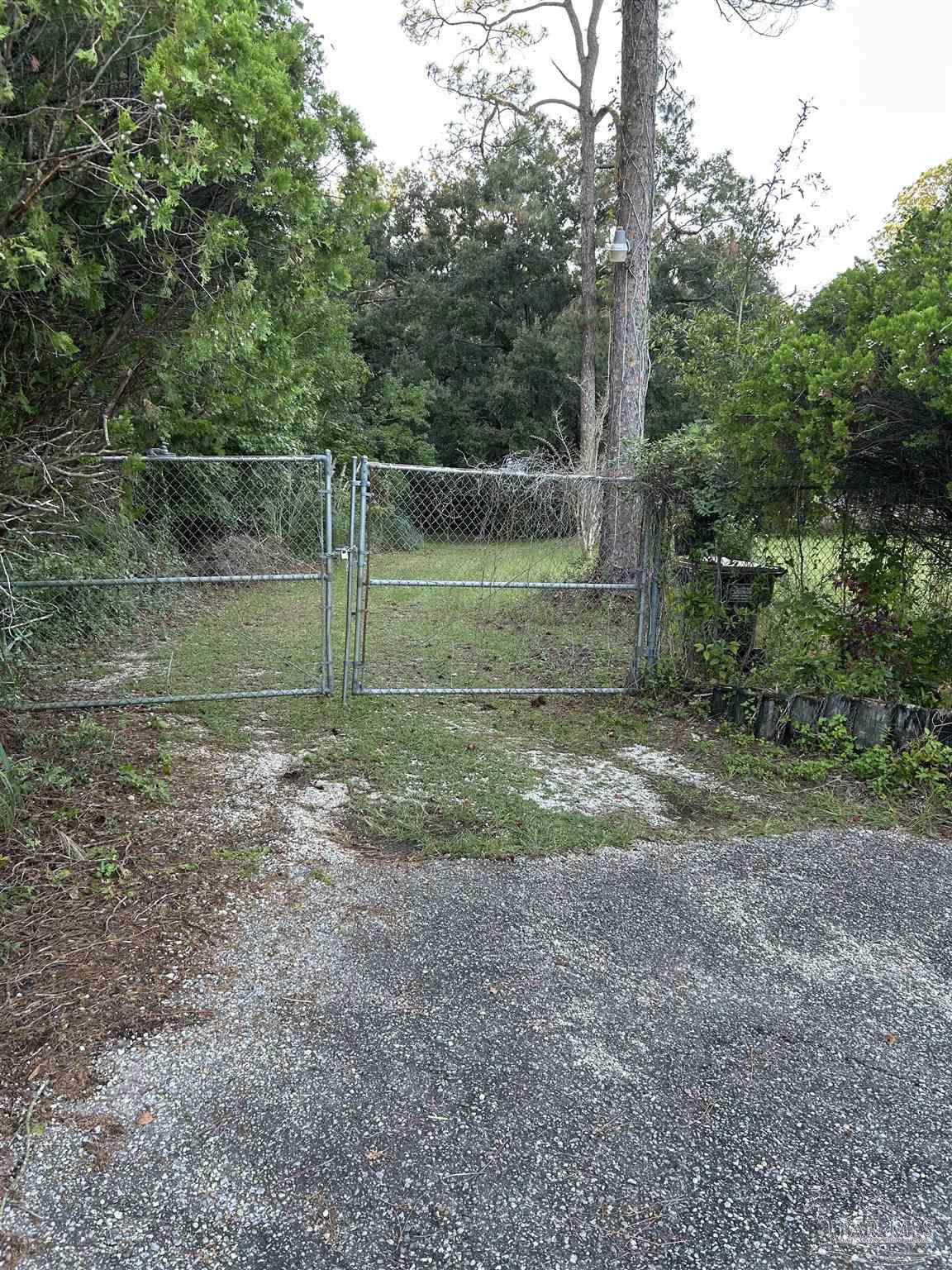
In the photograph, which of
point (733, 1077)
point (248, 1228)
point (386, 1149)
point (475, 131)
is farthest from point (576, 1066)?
point (475, 131)

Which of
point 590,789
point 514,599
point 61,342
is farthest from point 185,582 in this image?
point 514,599

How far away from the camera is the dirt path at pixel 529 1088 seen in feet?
5.50

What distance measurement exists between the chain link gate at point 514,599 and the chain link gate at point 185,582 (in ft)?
1.50

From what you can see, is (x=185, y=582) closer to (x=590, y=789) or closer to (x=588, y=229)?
(x=590, y=789)

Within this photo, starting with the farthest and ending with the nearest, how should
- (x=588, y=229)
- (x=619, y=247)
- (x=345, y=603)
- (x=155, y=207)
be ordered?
(x=588, y=229) < (x=619, y=247) < (x=345, y=603) < (x=155, y=207)

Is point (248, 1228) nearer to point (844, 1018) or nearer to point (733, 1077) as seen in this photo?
point (733, 1077)

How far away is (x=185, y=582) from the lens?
4898 millimetres

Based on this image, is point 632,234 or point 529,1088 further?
point 632,234

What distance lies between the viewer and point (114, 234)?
3.18 metres

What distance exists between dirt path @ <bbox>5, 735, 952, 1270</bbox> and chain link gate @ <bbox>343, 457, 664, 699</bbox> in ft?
9.01

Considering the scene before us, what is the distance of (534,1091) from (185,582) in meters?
3.84

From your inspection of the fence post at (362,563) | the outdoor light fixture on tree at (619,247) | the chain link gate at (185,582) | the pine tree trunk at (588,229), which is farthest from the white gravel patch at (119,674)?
the pine tree trunk at (588,229)

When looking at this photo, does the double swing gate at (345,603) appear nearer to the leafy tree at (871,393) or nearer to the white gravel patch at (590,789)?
the white gravel patch at (590,789)

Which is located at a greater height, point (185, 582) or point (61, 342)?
point (61, 342)
